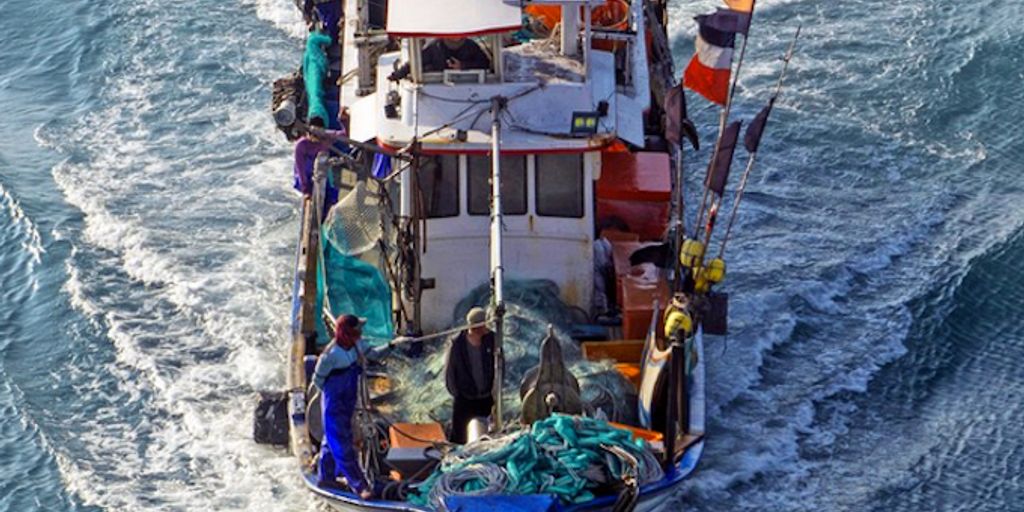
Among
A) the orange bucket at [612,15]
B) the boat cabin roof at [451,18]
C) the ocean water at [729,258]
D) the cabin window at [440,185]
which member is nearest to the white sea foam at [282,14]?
the ocean water at [729,258]

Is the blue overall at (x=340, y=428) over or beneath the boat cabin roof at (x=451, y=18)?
beneath

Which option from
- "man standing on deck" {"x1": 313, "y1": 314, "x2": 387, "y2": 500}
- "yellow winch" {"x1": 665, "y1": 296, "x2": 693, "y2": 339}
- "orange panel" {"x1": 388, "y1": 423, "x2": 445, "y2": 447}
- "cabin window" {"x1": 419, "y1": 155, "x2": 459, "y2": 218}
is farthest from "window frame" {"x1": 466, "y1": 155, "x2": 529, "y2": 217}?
"man standing on deck" {"x1": 313, "y1": 314, "x2": 387, "y2": 500}

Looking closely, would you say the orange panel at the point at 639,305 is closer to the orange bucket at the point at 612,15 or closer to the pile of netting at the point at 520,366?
the pile of netting at the point at 520,366

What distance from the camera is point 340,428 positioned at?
A: 47.9ft

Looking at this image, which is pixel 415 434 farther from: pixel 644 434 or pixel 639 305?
pixel 639 305

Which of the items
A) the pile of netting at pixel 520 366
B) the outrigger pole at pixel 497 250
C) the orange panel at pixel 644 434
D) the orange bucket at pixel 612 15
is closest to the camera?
the outrigger pole at pixel 497 250

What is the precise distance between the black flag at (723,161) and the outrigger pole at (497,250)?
2.02 meters

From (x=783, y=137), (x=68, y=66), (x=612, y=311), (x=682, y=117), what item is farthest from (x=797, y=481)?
(x=68, y=66)

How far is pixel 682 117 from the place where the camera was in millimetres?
18172

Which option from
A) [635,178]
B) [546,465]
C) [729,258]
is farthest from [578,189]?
[729,258]

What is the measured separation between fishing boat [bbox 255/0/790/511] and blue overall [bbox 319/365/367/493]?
6.0 inches

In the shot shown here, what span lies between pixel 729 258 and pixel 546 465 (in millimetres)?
8157

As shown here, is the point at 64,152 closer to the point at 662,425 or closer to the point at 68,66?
the point at 68,66

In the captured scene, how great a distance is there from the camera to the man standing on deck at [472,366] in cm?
1514
